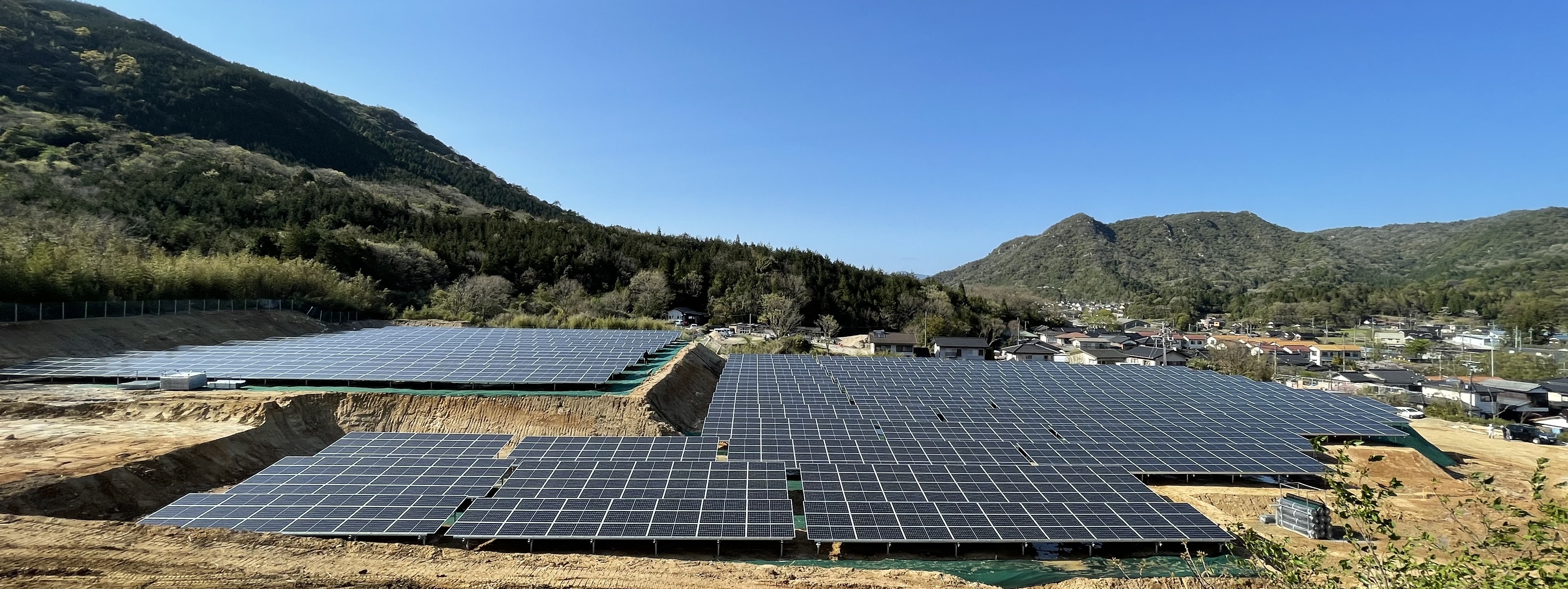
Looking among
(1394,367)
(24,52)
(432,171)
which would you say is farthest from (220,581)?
(432,171)

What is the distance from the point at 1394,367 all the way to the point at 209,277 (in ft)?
286

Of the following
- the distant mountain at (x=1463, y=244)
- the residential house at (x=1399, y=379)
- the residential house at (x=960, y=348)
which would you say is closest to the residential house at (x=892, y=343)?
the residential house at (x=960, y=348)

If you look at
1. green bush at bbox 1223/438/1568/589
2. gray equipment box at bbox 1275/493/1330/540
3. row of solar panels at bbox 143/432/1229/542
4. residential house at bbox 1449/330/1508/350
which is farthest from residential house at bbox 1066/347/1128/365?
green bush at bbox 1223/438/1568/589

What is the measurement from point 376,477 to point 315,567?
4488mm

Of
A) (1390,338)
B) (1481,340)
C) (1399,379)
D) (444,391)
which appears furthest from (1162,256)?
(444,391)

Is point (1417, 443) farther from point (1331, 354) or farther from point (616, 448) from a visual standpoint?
point (1331, 354)

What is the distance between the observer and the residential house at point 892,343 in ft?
167

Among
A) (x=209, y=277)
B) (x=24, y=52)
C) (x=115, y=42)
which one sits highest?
(x=115, y=42)

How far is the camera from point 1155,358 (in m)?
49.6

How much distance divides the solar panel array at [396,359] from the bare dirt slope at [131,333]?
88 cm

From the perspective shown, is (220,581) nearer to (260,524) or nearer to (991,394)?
(260,524)

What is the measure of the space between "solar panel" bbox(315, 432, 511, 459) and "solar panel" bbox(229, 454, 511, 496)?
289mm

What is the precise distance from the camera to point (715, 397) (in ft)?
71.2

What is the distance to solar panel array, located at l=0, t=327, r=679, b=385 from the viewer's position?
20.9m
